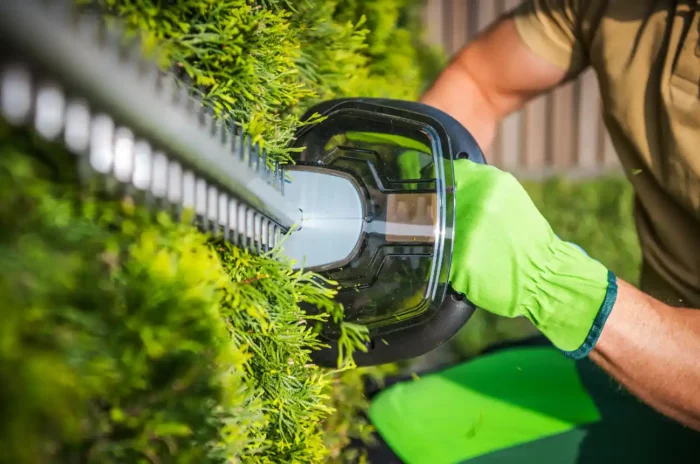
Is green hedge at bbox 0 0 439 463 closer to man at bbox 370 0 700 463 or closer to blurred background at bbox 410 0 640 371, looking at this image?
man at bbox 370 0 700 463

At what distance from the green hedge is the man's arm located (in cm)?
63

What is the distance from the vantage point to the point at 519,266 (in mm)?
823

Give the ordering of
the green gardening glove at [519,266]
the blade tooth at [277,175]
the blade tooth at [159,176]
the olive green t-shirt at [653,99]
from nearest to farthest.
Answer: the blade tooth at [159,176] → the blade tooth at [277,175] → the green gardening glove at [519,266] → the olive green t-shirt at [653,99]

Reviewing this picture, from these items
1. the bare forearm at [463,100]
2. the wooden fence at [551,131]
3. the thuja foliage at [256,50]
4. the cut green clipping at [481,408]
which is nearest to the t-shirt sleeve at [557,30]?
the bare forearm at [463,100]

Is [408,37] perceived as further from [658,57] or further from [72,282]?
[72,282]

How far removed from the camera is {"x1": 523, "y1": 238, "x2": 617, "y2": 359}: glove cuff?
814mm

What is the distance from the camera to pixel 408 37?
1.45 metres

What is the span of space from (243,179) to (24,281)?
0.25 meters

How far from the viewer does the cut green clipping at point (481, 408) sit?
1.15 m

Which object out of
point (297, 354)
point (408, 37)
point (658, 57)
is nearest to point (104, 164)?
point (297, 354)

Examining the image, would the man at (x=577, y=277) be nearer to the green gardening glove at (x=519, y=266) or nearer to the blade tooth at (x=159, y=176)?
the green gardening glove at (x=519, y=266)

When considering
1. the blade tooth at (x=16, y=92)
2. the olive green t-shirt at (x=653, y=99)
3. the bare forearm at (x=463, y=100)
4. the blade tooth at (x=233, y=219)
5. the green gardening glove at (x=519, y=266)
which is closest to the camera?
the blade tooth at (x=16, y=92)

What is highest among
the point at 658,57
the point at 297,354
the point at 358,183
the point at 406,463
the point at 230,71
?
the point at 658,57

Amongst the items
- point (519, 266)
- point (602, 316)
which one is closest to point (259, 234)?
point (519, 266)
